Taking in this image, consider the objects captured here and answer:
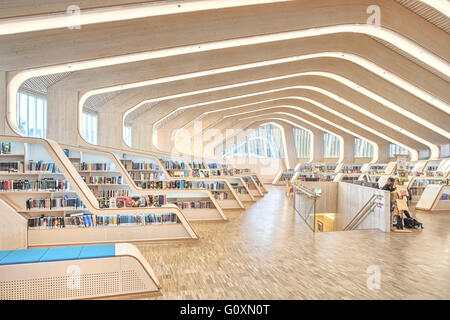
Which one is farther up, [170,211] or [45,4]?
[45,4]

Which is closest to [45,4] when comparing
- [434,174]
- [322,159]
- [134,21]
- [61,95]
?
[134,21]

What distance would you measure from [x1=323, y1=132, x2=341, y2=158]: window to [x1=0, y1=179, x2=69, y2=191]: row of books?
2495cm

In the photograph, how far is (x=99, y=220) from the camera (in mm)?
6961

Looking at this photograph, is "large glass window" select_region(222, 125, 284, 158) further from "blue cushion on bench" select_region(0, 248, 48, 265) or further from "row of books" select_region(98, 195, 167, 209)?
"blue cushion on bench" select_region(0, 248, 48, 265)

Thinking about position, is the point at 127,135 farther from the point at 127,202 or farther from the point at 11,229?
the point at 11,229

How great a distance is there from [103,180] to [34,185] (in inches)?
78.6

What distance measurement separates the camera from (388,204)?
8430mm

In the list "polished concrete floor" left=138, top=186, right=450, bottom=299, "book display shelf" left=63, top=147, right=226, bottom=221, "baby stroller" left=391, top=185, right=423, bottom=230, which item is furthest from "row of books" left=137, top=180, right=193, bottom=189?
"baby stroller" left=391, top=185, right=423, bottom=230

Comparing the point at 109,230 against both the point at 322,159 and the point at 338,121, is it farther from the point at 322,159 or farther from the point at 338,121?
the point at 322,159

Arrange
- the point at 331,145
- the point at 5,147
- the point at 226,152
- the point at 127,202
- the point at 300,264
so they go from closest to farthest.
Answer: the point at 300,264, the point at 5,147, the point at 127,202, the point at 331,145, the point at 226,152

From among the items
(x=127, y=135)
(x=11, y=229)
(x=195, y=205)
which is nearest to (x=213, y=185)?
(x=195, y=205)

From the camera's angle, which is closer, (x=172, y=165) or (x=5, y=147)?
(x=5, y=147)

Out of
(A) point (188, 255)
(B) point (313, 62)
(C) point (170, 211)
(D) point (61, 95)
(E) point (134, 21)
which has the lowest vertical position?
(A) point (188, 255)

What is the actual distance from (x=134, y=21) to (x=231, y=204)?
7178mm
